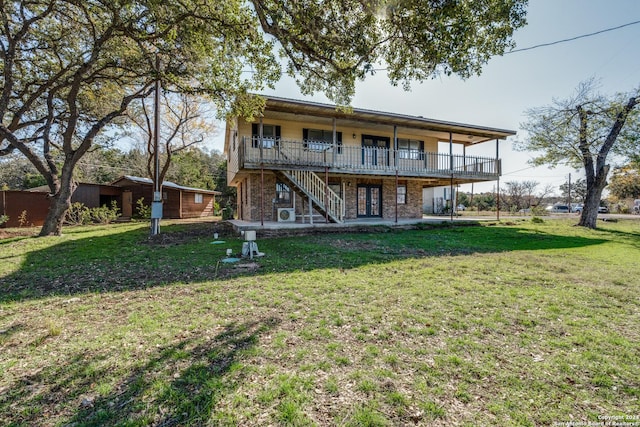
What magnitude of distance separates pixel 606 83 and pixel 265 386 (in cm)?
2084

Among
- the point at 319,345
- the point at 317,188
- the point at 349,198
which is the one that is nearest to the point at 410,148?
the point at 349,198

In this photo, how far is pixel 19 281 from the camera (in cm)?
536

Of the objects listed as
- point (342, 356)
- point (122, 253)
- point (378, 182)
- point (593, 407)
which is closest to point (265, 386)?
point (342, 356)

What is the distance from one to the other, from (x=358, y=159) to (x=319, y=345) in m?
12.3

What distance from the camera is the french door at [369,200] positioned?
50.9 feet

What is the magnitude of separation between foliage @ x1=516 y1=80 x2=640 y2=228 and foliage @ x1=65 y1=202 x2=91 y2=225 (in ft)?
80.6

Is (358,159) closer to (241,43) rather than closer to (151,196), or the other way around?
(241,43)

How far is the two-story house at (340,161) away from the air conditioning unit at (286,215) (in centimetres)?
4

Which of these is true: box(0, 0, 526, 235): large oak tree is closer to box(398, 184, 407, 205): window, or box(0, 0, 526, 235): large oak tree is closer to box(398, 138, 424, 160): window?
box(398, 138, 424, 160): window

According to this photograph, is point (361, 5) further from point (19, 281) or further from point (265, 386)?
point (19, 281)

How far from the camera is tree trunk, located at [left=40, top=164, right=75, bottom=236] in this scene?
11000mm

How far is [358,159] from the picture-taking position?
14.5m

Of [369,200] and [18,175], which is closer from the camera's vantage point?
[369,200]

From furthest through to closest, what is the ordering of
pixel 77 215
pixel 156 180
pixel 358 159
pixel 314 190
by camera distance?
pixel 77 215 → pixel 358 159 → pixel 314 190 → pixel 156 180
